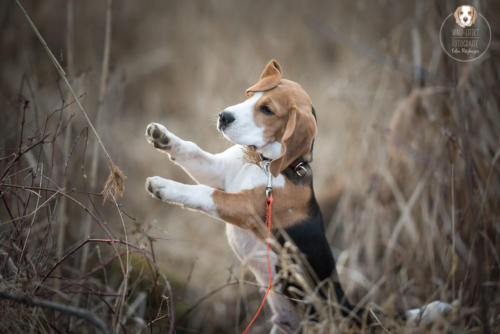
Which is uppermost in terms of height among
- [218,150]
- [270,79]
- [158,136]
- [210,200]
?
[270,79]

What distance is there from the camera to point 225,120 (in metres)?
2.50

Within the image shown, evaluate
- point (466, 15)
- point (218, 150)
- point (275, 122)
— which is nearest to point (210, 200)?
point (275, 122)

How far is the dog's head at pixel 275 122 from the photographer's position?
2500mm

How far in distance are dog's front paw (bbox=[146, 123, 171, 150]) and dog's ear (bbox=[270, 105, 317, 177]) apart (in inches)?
28.7

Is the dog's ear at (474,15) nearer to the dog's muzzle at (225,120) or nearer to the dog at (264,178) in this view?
the dog at (264,178)

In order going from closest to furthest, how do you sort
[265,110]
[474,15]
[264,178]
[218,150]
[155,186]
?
[155,186], [265,110], [264,178], [474,15], [218,150]

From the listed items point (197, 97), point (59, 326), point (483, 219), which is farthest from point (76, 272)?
point (197, 97)

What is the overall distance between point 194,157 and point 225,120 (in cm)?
43

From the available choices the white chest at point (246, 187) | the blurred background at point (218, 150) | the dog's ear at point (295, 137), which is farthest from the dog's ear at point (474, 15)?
the white chest at point (246, 187)

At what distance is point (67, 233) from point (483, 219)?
3.89m

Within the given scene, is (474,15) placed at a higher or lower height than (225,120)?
higher

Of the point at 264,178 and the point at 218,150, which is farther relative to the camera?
the point at 218,150

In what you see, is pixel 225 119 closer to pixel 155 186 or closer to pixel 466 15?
pixel 155 186

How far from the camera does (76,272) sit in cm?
327
